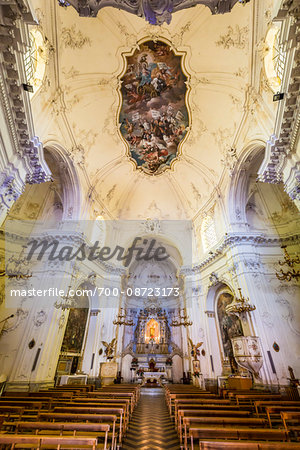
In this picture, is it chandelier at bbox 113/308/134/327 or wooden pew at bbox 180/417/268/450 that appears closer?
wooden pew at bbox 180/417/268/450

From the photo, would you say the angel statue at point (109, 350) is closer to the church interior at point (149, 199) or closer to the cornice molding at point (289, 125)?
the church interior at point (149, 199)

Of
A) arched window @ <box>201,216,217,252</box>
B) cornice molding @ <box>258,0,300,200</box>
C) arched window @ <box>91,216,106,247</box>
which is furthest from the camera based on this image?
arched window @ <box>91,216,106,247</box>

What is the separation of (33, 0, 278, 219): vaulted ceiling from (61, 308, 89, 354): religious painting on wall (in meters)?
7.30

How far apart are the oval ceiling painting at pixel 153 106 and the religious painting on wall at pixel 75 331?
1166 cm

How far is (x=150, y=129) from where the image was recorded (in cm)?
1479

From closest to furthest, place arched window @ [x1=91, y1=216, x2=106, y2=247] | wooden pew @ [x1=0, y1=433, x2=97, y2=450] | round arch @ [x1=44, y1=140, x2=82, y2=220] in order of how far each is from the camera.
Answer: wooden pew @ [x1=0, y1=433, x2=97, y2=450]
round arch @ [x1=44, y1=140, x2=82, y2=220]
arched window @ [x1=91, y1=216, x2=106, y2=247]

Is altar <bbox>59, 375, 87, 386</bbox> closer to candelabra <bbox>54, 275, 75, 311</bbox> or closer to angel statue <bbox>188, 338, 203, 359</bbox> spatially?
candelabra <bbox>54, 275, 75, 311</bbox>

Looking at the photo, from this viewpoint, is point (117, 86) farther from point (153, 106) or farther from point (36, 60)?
point (36, 60)

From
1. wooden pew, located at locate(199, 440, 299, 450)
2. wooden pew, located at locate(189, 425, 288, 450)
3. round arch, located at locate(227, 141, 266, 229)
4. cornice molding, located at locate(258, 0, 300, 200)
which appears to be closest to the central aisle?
wooden pew, located at locate(189, 425, 288, 450)

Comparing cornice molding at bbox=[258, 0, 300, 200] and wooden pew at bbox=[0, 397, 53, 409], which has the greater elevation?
cornice molding at bbox=[258, 0, 300, 200]

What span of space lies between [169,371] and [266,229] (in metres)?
14.8

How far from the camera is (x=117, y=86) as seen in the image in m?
12.1

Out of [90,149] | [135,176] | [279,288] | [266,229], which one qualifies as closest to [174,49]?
[90,149]

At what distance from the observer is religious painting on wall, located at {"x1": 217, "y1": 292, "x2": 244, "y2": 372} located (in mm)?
12242
